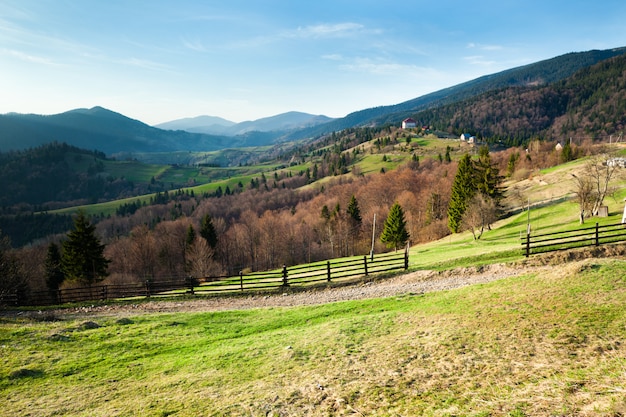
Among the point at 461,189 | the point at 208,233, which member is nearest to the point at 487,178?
the point at 461,189

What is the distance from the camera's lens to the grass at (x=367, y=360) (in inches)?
291

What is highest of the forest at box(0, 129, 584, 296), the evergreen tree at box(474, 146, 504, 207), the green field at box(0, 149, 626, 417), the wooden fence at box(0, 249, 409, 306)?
the evergreen tree at box(474, 146, 504, 207)

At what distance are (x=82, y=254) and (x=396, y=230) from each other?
47.7 m

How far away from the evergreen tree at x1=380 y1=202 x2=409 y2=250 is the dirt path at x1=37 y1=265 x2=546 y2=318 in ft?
109

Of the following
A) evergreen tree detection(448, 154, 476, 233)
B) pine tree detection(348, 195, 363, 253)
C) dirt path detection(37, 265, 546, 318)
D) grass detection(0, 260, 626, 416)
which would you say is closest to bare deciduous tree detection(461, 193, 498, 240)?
evergreen tree detection(448, 154, 476, 233)

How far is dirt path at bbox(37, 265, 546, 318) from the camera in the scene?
20406 millimetres

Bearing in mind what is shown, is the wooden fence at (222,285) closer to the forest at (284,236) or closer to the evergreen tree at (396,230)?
the forest at (284,236)

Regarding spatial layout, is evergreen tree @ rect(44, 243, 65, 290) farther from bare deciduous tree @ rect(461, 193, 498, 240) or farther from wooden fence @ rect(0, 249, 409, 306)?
bare deciduous tree @ rect(461, 193, 498, 240)

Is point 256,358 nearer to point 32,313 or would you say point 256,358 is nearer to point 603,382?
point 603,382

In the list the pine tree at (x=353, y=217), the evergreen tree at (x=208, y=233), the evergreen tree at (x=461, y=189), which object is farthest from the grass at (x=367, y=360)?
the pine tree at (x=353, y=217)

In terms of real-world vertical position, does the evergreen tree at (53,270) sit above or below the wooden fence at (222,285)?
below

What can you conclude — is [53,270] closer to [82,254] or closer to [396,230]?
[82,254]

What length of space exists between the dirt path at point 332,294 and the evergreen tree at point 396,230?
33.2m

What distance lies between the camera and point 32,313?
70.5ft
